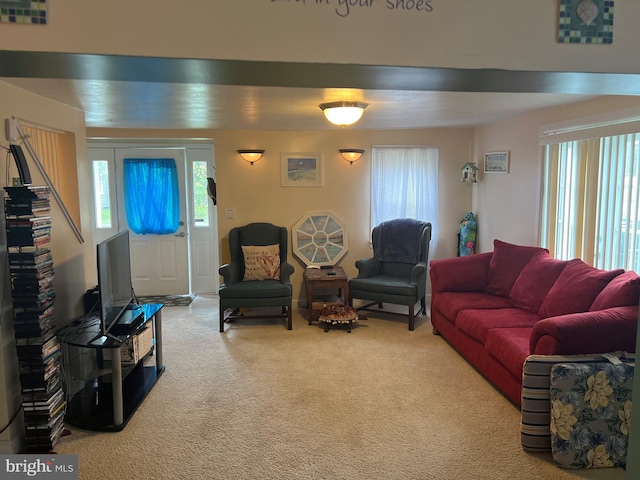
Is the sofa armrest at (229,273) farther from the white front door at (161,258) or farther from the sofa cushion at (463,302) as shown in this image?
the sofa cushion at (463,302)

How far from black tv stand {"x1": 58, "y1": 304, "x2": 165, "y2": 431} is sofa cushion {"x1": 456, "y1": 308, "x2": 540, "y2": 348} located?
244cm

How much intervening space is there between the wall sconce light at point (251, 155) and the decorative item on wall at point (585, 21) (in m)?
3.95

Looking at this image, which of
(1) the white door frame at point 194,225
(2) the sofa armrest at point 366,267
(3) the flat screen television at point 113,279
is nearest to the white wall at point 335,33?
(3) the flat screen television at point 113,279

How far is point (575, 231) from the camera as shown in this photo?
3854 mm

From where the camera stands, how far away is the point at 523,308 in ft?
12.4

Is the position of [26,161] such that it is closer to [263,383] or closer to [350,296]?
[263,383]

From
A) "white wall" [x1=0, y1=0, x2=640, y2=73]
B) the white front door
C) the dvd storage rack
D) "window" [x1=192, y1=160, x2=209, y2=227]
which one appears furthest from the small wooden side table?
"white wall" [x1=0, y1=0, x2=640, y2=73]

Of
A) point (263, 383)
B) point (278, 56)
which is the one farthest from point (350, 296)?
point (278, 56)

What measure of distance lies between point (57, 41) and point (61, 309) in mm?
2274

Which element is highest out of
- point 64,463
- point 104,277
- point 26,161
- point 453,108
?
point 453,108

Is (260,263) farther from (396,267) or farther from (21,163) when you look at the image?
(21,163)

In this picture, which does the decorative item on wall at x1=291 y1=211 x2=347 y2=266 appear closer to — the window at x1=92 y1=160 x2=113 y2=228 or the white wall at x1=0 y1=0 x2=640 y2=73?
the window at x1=92 y1=160 x2=113 y2=228

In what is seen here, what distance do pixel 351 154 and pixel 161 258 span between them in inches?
113

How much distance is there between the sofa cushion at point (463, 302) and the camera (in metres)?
3.94
